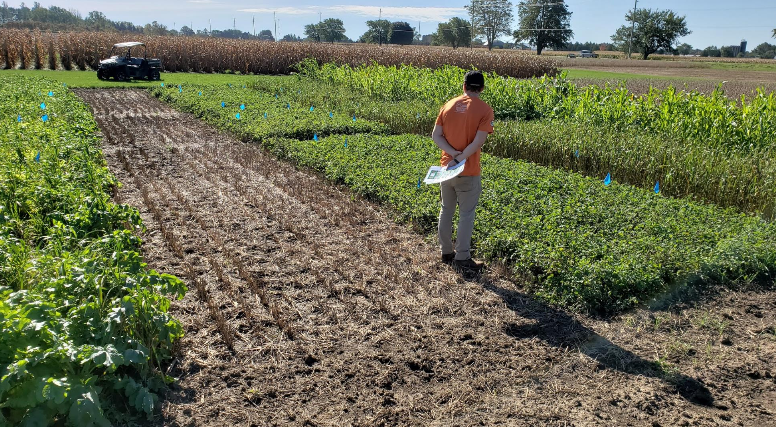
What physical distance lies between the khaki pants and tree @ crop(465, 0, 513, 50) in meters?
68.5

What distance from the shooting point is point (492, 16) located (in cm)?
7475

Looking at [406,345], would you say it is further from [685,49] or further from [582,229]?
[685,49]

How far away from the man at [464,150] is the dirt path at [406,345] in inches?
13.9

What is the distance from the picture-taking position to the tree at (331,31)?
305ft

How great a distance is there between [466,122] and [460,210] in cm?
93

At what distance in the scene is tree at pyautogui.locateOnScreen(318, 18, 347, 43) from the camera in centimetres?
9306

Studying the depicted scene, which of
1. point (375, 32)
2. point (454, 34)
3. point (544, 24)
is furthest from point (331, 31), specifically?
point (544, 24)

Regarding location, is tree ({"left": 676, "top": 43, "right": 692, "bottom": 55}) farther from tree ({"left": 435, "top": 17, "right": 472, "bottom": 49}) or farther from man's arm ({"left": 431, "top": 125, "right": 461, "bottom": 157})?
man's arm ({"left": 431, "top": 125, "right": 461, "bottom": 157})

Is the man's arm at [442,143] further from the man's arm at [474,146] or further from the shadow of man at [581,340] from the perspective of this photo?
the shadow of man at [581,340]

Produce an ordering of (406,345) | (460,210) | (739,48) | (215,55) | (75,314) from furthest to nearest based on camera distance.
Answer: (739,48)
(215,55)
(460,210)
(406,345)
(75,314)

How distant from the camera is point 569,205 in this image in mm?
7129

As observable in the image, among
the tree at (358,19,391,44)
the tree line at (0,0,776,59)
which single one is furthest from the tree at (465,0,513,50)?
the tree at (358,19,391,44)

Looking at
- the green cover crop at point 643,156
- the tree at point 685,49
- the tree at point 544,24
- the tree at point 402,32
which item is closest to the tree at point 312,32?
the tree at point 402,32

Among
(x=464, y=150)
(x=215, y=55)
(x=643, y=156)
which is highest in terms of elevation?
(x=215, y=55)
